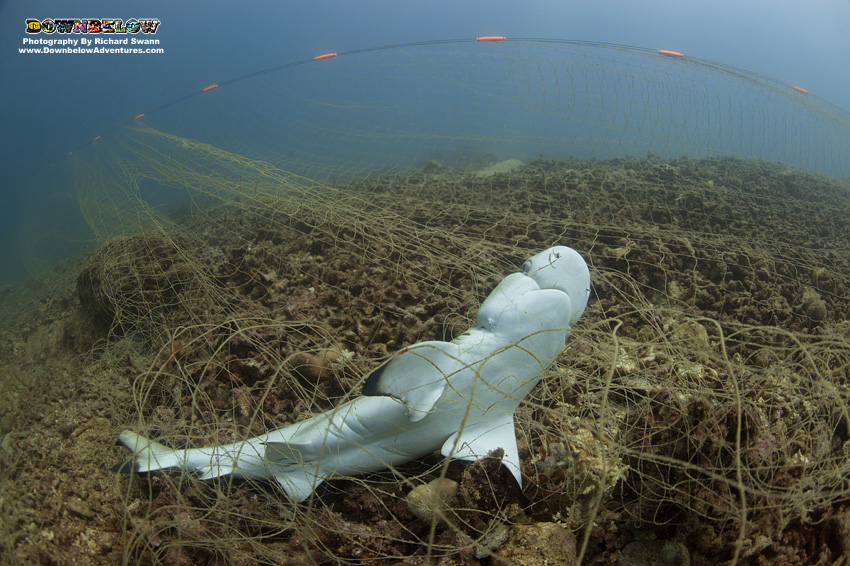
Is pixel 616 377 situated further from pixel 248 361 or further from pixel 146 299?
pixel 146 299

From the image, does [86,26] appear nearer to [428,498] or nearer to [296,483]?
[296,483]

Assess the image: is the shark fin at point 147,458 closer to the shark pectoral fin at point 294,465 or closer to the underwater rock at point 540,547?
the shark pectoral fin at point 294,465

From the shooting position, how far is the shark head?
2273 mm

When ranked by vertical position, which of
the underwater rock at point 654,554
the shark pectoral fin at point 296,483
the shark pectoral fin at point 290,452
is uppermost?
the underwater rock at point 654,554

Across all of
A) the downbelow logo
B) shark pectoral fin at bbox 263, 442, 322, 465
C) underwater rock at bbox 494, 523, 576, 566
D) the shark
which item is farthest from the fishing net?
the downbelow logo

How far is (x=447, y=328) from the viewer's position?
334cm

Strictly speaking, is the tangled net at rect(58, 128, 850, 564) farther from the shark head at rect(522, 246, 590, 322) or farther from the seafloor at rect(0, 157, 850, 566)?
the shark head at rect(522, 246, 590, 322)

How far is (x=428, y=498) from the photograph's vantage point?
1991 millimetres

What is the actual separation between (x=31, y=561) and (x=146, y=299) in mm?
2298

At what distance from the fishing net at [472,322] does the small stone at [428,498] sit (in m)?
0.01

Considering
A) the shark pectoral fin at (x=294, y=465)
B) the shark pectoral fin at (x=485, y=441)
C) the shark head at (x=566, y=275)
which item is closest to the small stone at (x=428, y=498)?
the shark pectoral fin at (x=485, y=441)

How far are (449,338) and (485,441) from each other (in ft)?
4.11

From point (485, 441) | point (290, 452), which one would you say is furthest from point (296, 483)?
point (485, 441)

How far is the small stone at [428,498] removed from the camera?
1983mm
